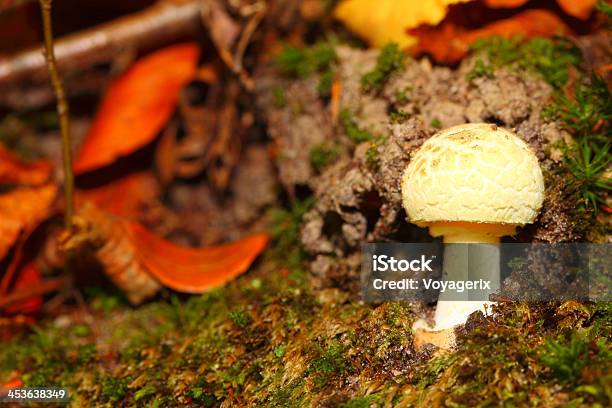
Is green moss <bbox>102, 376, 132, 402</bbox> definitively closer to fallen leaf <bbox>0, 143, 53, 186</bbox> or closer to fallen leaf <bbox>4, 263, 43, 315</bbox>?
fallen leaf <bbox>4, 263, 43, 315</bbox>

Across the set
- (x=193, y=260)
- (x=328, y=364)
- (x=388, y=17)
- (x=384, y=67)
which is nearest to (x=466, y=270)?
(x=328, y=364)

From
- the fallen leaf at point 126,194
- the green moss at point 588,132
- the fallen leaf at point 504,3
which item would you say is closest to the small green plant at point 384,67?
the fallen leaf at point 504,3

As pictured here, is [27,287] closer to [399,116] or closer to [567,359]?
[399,116]

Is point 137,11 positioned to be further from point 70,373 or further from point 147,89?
point 70,373

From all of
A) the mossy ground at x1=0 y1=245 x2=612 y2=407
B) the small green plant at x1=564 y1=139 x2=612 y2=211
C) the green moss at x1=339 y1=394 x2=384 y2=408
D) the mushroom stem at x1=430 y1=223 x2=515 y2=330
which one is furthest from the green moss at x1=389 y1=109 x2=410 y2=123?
the green moss at x1=339 y1=394 x2=384 y2=408

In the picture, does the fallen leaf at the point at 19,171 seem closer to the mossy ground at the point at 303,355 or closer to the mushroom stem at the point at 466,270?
the mossy ground at the point at 303,355

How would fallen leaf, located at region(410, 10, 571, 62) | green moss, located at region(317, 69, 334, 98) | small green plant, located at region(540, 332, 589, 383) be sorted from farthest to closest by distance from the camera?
green moss, located at region(317, 69, 334, 98) < fallen leaf, located at region(410, 10, 571, 62) < small green plant, located at region(540, 332, 589, 383)

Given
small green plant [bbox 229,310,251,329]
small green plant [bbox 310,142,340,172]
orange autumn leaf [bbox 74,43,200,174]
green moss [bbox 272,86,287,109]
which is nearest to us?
small green plant [bbox 229,310,251,329]
